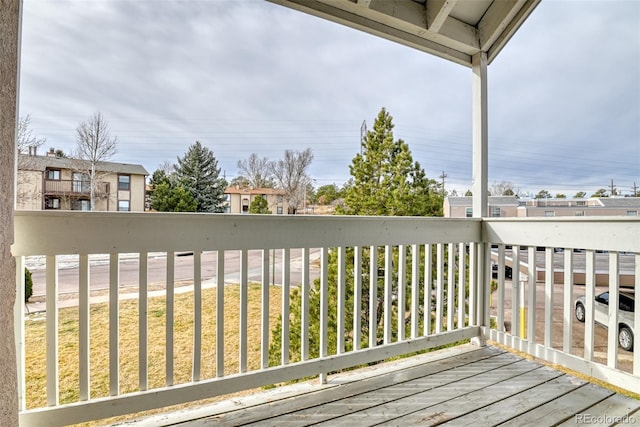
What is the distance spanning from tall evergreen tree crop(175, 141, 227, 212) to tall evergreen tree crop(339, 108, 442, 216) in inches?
54.4

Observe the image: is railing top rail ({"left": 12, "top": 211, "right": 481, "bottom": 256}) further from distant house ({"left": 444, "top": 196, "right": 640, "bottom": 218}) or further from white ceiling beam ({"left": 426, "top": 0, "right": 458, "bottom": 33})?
white ceiling beam ({"left": 426, "top": 0, "right": 458, "bottom": 33})

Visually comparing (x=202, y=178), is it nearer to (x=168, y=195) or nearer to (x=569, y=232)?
(x=168, y=195)

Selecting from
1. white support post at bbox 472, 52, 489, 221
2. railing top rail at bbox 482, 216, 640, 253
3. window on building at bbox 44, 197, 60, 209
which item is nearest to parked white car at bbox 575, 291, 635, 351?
railing top rail at bbox 482, 216, 640, 253

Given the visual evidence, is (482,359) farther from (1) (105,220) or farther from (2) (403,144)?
(1) (105,220)

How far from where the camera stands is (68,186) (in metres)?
1.42

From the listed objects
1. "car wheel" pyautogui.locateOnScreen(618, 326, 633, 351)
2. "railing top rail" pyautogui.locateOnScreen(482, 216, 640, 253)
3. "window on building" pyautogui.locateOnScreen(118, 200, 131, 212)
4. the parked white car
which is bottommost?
"car wheel" pyautogui.locateOnScreen(618, 326, 633, 351)

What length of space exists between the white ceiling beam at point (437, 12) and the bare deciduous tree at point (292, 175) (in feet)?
4.04

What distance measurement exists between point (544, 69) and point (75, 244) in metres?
3.17

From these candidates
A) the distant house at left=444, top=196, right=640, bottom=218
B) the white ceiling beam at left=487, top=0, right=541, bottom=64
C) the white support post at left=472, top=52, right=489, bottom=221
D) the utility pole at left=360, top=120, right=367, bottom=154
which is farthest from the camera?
the utility pole at left=360, top=120, right=367, bottom=154

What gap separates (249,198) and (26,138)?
106 cm

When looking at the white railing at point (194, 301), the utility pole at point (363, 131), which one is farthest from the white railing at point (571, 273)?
the utility pole at point (363, 131)

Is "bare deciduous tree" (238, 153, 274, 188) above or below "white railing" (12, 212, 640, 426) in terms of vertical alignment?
above

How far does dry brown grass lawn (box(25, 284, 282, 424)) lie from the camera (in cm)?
153

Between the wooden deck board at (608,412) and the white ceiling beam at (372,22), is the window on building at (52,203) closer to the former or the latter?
the white ceiling beam at (372,22)
